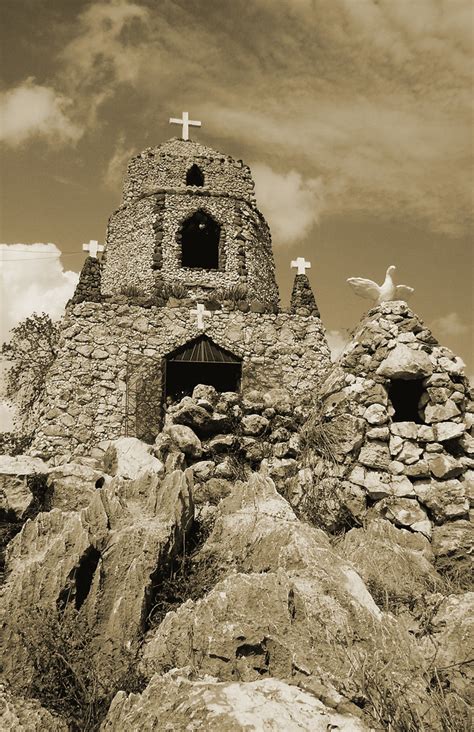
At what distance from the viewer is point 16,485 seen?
7.50 m

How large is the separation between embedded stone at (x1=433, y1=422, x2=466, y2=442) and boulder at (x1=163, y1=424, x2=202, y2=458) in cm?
399

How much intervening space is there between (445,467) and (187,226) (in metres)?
11.6

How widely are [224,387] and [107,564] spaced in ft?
30.3

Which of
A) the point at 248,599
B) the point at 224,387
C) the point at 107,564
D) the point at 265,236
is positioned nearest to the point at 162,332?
the point at 224,387

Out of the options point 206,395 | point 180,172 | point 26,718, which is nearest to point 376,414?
point 206,395

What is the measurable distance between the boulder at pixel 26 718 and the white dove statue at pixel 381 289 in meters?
8.05

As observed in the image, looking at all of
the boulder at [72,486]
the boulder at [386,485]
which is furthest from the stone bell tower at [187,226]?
the boulder at [386,485]

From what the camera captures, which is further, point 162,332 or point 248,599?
point 162,332

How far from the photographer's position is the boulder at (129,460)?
28.8ft

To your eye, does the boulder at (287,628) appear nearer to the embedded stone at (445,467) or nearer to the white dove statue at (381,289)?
the embedded stone at (445,467)

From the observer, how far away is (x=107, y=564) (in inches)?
224

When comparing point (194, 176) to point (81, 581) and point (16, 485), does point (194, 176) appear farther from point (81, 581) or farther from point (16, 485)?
point (81, 581)

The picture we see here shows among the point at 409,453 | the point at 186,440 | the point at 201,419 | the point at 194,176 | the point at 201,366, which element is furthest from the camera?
the point at 194,176

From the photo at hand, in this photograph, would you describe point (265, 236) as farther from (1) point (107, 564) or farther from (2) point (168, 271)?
(1) point (107, 564)
